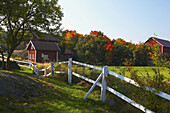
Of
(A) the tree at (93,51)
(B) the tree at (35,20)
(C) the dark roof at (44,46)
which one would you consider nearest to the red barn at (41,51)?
(C) the dark roof at (44,46)

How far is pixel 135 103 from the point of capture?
15.3ft

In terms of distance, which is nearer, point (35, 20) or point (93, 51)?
point (35, 20)

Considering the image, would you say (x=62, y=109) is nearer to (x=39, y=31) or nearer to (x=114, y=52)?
(x=39, y=31)

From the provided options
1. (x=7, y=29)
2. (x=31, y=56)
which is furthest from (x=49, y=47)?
(x=7, y=29)

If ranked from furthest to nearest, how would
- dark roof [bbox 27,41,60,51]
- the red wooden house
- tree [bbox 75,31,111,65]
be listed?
tree [bbox 75,31,111,65], dark roof [bbox 27,41,60,51], the red wooden house

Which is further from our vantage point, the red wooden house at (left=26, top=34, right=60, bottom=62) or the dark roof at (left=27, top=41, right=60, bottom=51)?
the dark roof at (left=27, top=41, right=60, bottom=51)

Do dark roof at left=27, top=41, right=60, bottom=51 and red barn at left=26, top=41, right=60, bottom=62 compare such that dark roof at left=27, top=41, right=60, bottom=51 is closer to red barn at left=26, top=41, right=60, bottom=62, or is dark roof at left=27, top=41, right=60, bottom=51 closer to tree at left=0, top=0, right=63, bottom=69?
red barn at left=26, top=41, right=60, bottom=62

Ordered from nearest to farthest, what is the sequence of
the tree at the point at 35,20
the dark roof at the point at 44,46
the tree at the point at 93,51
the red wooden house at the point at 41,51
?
1. the tree at the point at 35,20
2. the red wooden house at the point at 41,51
3. the dark roof at the point at 44,46
4. the tree at the point at 93,51

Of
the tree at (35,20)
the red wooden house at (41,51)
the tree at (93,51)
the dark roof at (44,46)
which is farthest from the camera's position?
the tree at (93,51)

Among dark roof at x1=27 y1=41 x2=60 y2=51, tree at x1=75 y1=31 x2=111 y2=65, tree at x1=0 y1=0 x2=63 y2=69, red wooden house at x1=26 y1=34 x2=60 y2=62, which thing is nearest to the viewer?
tree at x1=0 y1=0 x2=63 y2=69

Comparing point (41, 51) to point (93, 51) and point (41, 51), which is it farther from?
point (93, 51)

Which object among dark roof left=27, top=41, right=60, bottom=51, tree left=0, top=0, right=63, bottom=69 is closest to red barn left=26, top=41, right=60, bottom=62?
dark roof left=27, top=41, right=60, bottom=51

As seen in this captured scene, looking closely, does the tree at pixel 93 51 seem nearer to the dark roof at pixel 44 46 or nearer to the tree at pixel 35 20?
the dark roof at pixel 44 46

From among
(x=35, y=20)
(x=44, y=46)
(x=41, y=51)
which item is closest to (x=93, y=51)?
(x=44, y=46)
